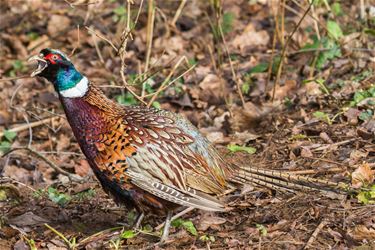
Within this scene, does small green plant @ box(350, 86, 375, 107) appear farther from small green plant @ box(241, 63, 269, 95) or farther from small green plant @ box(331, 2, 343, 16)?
small green plant @ box(331, 2, 343, 16)

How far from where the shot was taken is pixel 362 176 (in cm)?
552

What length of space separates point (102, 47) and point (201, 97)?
2.30 meters

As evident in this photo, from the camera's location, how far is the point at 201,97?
8.50 m

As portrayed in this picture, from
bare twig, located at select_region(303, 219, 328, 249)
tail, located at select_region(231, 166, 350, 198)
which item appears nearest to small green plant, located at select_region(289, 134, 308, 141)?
tail, located at select_region(231, 166, 350, 198)

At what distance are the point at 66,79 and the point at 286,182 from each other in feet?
5.81

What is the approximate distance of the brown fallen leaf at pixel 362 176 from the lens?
5492mm

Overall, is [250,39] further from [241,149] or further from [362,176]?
[362,176]

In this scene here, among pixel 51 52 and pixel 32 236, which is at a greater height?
pixel 51 52

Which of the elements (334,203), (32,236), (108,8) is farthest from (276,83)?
(108,8)

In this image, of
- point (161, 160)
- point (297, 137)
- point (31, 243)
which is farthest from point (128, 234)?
point (297, 137)

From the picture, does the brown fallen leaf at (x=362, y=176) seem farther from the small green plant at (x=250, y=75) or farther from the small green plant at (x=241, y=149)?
the small green plant at (x=250, y=75)

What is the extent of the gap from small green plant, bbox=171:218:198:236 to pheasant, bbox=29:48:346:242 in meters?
0.14

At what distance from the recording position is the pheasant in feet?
17.3

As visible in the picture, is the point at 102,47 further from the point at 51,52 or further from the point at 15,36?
the point at 51,52
